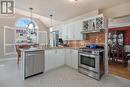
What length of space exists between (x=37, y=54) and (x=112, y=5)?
126 inches

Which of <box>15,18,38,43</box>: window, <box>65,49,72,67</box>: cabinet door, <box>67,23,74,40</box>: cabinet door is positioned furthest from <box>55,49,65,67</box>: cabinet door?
<box>15,18,38,43</box>: window

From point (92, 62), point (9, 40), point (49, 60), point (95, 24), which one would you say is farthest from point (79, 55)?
point (9, 40)

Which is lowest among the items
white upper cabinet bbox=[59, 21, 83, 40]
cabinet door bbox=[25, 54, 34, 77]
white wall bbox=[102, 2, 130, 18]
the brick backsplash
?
cabinet door bbox=[25, 54, 34, 77]

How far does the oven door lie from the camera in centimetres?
356

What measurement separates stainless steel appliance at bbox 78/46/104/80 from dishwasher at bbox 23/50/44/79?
1513 mm

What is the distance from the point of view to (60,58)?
5004 mm

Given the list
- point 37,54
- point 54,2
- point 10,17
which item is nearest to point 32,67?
point 37,54

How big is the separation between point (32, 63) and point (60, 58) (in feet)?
5.12

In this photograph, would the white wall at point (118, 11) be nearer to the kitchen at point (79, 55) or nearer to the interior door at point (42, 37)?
the kitchen at point (79, 55)

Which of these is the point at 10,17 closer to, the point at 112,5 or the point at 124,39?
the point at 112,5

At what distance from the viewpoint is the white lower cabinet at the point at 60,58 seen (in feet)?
14.5

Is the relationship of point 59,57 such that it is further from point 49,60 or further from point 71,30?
point 71,30

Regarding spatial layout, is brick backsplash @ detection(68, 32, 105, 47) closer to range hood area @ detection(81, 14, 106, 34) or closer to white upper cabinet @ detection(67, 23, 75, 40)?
range hood area @ detection(81, 14, 106, 34)

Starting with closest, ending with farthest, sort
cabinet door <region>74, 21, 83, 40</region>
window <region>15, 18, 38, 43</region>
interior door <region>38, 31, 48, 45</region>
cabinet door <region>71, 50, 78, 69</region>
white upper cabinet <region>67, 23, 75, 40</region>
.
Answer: cabinet door <region>71, 50, 78, 69</region> → cabinet door <region>74, 21, 83, 40</region> → white upper cabinet <region>67, 23, 75, 40</region> → window <region>15, 18, 38, 43</region> → interior door <region>38, 31, 48, 45</region>
